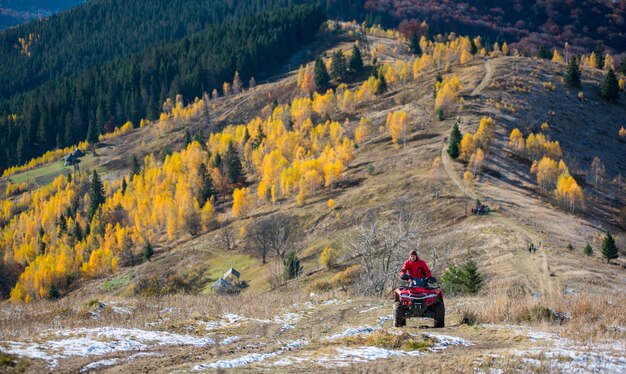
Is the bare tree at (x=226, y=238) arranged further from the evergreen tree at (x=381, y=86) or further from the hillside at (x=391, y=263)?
the evergreen tree at (x=381, y=86)

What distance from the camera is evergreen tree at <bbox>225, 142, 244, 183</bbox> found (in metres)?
152

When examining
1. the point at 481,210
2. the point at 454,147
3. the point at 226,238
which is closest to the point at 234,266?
the point at 226,238

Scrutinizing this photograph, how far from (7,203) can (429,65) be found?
5727 inches

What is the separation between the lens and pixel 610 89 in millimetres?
150750

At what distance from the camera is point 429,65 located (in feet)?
634

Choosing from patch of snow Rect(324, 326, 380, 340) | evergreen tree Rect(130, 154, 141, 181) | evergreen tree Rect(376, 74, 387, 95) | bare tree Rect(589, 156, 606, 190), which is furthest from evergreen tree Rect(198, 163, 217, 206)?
patch of snow Rect(324, 326, 380, 340)

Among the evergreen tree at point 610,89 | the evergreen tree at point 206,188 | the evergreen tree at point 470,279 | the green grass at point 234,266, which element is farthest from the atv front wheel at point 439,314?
the evergreen tree at point 610,89

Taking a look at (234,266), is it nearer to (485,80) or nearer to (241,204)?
(241,204)

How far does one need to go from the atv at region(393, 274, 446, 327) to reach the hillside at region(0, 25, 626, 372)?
623 mm

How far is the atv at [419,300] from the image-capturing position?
709 inches

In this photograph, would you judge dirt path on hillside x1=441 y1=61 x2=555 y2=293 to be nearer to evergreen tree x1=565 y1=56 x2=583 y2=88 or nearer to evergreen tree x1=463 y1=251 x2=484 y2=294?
evergreen tree x1=463 y1=251 x2=484 y2=294

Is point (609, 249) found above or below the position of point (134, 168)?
above

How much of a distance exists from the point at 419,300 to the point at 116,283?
322 feet

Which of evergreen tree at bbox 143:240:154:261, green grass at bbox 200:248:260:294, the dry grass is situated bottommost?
evergreen tree at bbox 143:240:154:261
